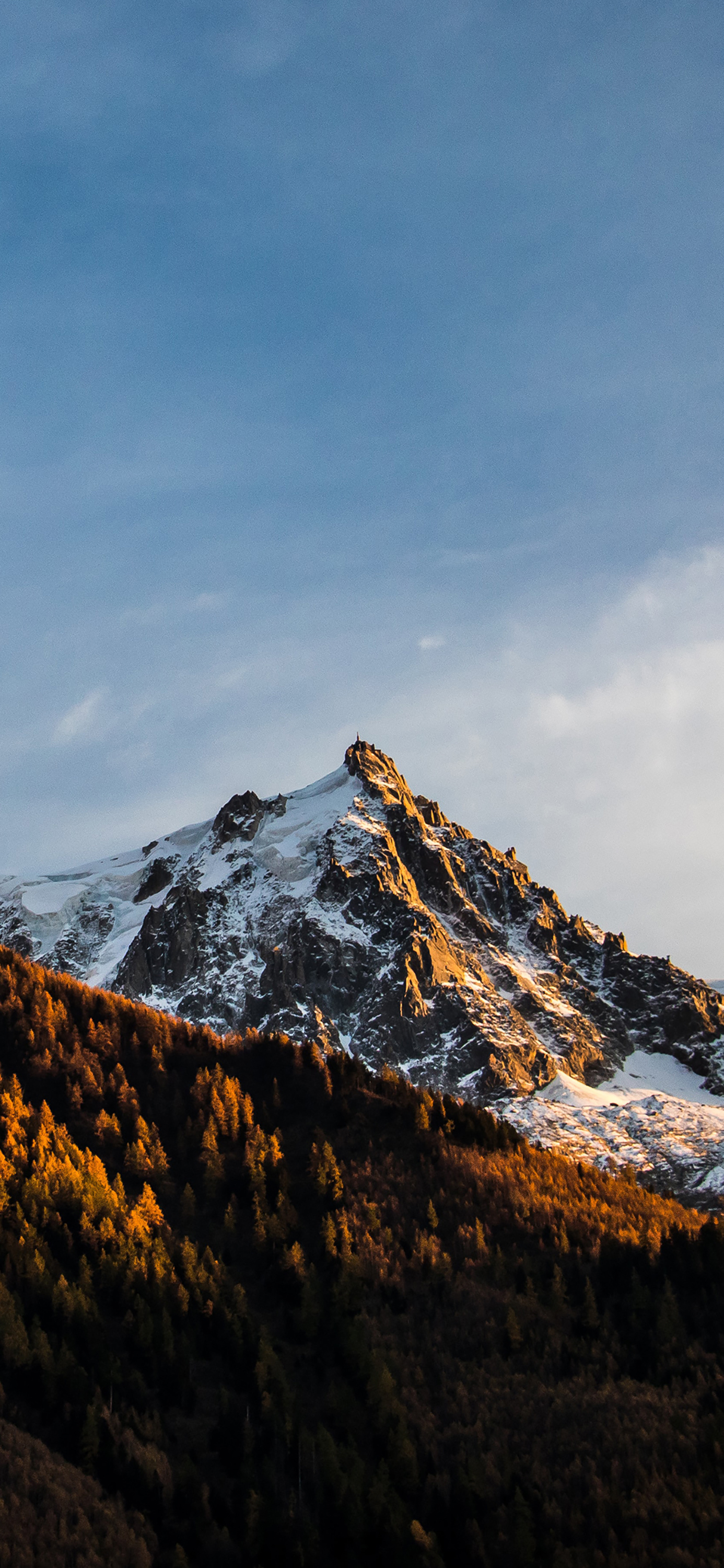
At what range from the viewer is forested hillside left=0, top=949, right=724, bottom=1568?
9619cm

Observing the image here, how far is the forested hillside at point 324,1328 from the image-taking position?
9619 centimetres

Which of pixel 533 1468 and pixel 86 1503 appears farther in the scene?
pixel 533 1468

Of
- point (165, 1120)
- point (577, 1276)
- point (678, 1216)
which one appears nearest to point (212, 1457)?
point (577, 1276)

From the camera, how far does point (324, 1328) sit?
131 m

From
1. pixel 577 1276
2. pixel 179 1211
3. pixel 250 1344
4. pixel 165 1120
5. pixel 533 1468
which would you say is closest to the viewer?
pixel 533 1468

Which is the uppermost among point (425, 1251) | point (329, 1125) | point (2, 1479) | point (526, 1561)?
point (329, 1125)

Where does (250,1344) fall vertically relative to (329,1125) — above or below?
below

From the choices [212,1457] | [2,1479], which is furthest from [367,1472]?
[2,1479]

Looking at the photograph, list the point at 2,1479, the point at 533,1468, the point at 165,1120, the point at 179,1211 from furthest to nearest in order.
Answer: the point at 165,1120, the point at 179,1211, the point at 533,1468, the point at 2,1479

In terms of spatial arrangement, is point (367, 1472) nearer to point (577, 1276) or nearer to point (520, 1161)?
point (577, 1276)

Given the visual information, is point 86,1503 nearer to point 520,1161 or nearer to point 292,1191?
point 292,1191

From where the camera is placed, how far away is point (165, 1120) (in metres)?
172

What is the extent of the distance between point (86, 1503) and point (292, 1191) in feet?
219

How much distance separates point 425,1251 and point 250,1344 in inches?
1232
